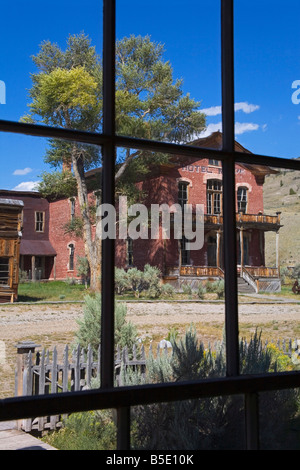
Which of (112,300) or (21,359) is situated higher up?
(112,300)

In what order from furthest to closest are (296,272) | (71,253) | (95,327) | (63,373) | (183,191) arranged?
(183,191) < (296,272) < (95,327) < (63,373) < (71,253)

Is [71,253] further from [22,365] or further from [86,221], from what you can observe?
[22,365]

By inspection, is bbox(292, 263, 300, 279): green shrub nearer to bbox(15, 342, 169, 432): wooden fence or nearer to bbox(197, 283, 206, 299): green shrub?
bbox(197, 283, 206, 299): green shrub

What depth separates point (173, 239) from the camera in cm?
231

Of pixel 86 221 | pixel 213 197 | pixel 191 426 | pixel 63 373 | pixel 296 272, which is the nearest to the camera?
pixel 191 426

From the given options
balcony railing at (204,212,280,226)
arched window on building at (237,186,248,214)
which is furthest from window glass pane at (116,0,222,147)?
balcony railing at (204,212,280,226)

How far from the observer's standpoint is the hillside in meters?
2.48

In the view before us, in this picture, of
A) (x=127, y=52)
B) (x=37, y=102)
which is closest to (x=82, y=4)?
(x=127, y=52)

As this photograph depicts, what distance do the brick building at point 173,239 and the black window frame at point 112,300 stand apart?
1.07m

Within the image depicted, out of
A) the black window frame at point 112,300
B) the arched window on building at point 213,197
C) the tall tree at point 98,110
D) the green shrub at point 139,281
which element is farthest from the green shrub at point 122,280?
the black window frame at point 112,300

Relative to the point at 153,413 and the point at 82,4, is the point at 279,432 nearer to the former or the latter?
the point at 153,413

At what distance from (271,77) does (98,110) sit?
2.70 ft

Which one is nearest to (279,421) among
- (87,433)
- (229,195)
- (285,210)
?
(87,433)

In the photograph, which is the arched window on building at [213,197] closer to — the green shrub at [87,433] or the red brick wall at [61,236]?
the red brick wall at [61,236]
